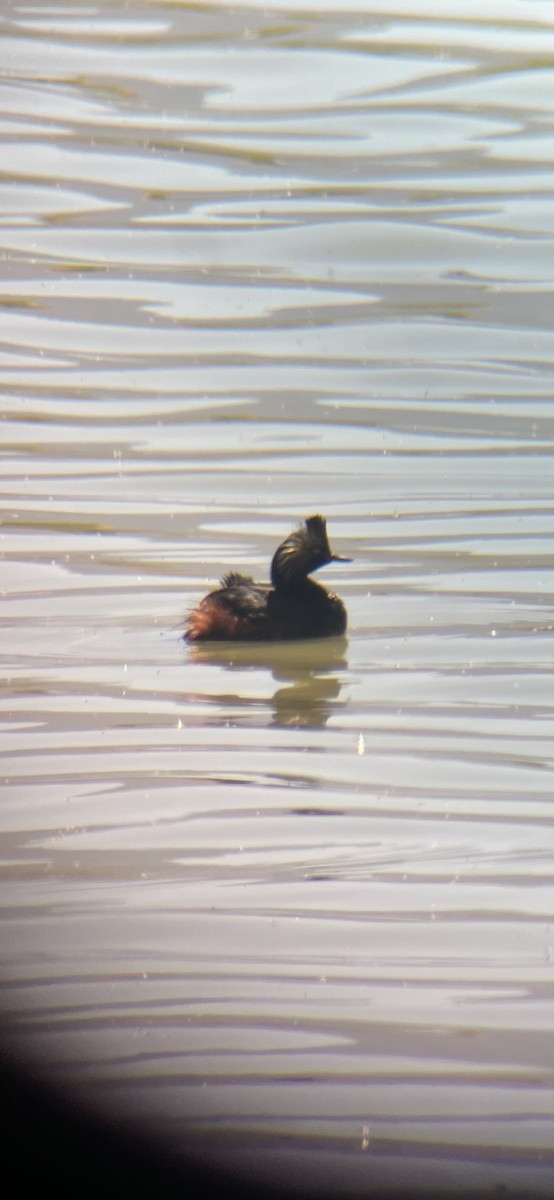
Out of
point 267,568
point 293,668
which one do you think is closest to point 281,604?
point 293,668

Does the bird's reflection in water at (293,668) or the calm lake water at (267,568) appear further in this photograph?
the bird's reflection in water at (293,668)

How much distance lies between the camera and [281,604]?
6547 mm

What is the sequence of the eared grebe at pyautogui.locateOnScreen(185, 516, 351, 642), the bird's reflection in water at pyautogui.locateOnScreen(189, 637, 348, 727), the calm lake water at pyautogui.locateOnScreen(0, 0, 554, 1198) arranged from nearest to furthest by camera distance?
the calm lake water at pyautogui.locateOnScreen(0, 0, 554, 1198), the bird's reflection in water at pyautogui.locateOnScreen(189, 637, 348, 727), the eared grebe at pyautogui.locateOnScreen(185, 516, 351, 642)

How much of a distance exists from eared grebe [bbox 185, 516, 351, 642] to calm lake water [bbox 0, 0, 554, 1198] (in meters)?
0.11

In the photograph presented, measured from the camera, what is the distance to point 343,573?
7355mm

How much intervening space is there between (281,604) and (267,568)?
66 cm

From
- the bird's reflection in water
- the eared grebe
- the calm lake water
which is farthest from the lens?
the eared grebe

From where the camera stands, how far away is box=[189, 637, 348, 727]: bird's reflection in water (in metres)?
5.30

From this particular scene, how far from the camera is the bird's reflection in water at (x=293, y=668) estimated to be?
5.30 meters

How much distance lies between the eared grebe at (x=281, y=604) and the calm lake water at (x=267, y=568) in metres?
0.11

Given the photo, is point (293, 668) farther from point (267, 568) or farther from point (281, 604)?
point (267, 568)

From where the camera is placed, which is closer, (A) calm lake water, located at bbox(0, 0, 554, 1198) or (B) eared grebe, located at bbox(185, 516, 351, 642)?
(A) calm lake water, located at bbox(0, 0, 554, 1198)

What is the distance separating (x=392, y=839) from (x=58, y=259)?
21.2 ft

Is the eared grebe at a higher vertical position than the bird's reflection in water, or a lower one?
higher
